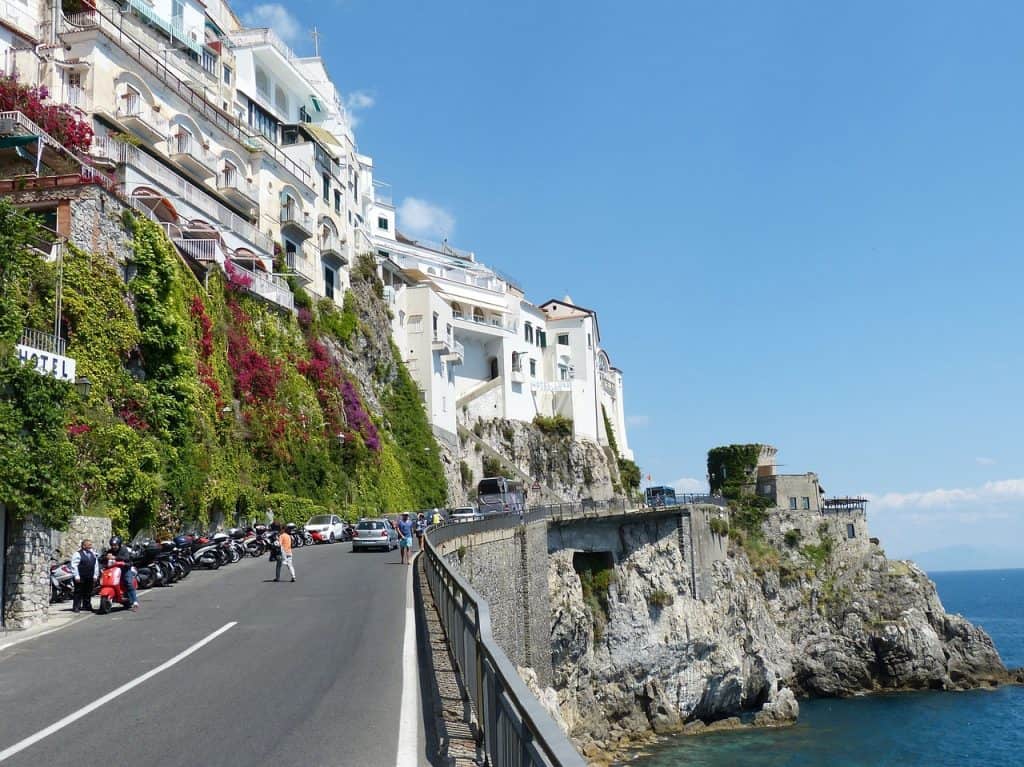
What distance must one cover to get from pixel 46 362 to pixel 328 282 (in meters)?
37.8

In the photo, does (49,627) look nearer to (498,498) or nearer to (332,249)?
(498,498)

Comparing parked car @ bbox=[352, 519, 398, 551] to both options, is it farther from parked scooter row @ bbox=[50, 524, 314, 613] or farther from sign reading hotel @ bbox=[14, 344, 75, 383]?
sign reading hotel @ bbox=[14, 344, 75, 383]

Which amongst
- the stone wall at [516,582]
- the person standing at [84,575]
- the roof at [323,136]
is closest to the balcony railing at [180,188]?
the roof at [323,136]

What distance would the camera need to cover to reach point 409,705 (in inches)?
406

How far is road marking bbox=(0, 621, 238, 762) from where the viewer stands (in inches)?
335

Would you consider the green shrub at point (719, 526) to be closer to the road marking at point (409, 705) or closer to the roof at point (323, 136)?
→ the roof at point (323, 136)

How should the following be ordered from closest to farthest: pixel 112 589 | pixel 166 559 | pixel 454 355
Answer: pixel 112 589 < pixel 166 559 < pixel 454 355

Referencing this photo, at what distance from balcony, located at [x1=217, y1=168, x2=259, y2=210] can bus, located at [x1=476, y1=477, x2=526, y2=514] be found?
843 inches

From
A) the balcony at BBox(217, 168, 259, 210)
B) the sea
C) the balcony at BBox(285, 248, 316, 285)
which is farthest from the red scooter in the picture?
the balcony at BBox(285, 248, 316, 285)

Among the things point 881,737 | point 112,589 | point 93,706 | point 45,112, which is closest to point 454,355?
point 45,112

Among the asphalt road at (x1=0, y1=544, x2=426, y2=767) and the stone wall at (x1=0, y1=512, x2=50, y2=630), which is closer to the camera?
the asphalt road at (x1=0, y1=544, x2=426, y2=767)

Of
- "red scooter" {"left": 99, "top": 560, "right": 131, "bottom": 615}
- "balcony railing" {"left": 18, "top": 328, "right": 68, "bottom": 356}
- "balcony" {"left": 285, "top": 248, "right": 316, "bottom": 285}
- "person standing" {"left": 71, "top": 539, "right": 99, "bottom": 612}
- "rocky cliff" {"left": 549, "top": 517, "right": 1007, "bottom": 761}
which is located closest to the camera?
"red scooter" {"left": 99, "top": 560, "right": 131, "bottom": 615}

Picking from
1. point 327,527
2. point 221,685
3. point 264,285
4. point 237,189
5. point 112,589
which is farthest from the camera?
point 237,189

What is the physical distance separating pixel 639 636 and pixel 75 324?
118ft
